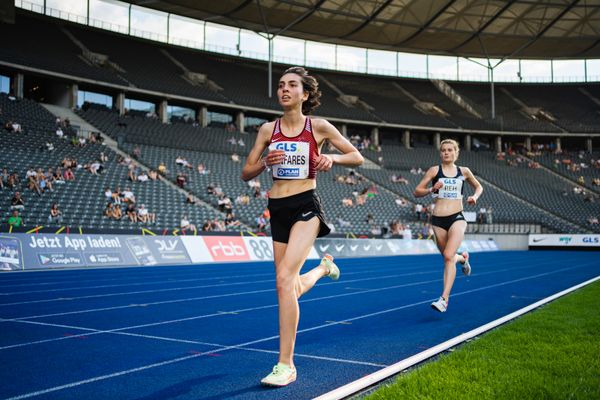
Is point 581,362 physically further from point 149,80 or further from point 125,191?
point 149,80

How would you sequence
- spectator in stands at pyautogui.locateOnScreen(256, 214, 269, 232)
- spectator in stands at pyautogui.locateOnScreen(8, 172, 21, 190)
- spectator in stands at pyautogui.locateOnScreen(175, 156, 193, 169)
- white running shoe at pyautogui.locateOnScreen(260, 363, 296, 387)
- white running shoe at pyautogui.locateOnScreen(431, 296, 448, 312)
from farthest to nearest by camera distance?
spectator in stands at pyautogui.locateOnScreen(175, 156, 193, 169), spectator in stands at pyautogui.locateOnScreen(256, 214, 269, 232), spectator in stands at pyautogui.locateOnScreen(8, 172, 21, 190), white running shoe at pyautogui.locateOnScreen(431, 296, 448, 312), white running shoe at pyautogui.locateOnScreen(260, 363, 296, 387)

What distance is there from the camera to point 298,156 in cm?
439

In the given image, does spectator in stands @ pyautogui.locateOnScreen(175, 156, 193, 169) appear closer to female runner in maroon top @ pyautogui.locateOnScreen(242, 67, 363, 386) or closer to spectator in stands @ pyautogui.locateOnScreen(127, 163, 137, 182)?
spectator in stands @ pyautogui.locateOnScreen(127, 163, 137, 182)

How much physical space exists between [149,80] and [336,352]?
38.8 m

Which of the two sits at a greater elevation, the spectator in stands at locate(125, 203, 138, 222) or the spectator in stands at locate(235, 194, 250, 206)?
the spectator in stands at locate(235, 194, 250, 206)

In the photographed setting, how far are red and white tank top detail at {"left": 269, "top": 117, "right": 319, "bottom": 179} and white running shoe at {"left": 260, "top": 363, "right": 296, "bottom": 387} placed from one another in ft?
4.68

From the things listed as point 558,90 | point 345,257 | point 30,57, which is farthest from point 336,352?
point 558,90

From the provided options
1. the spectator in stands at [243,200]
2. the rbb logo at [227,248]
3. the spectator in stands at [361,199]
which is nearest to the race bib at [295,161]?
the rbb logo at [227,248]

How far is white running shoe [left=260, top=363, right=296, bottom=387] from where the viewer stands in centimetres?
391

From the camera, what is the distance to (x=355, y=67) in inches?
2192

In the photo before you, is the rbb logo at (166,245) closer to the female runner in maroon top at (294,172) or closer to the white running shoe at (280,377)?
the female runner in maroon top at (294,172)

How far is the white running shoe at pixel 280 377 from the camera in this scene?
12.8ft

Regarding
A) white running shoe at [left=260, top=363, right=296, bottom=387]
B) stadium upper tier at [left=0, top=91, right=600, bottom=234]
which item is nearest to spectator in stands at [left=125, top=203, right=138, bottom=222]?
stadium upper tier at [left=0, top=91, right=600, bottom=234]

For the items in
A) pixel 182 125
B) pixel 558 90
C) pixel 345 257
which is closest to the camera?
pixel 345 257
